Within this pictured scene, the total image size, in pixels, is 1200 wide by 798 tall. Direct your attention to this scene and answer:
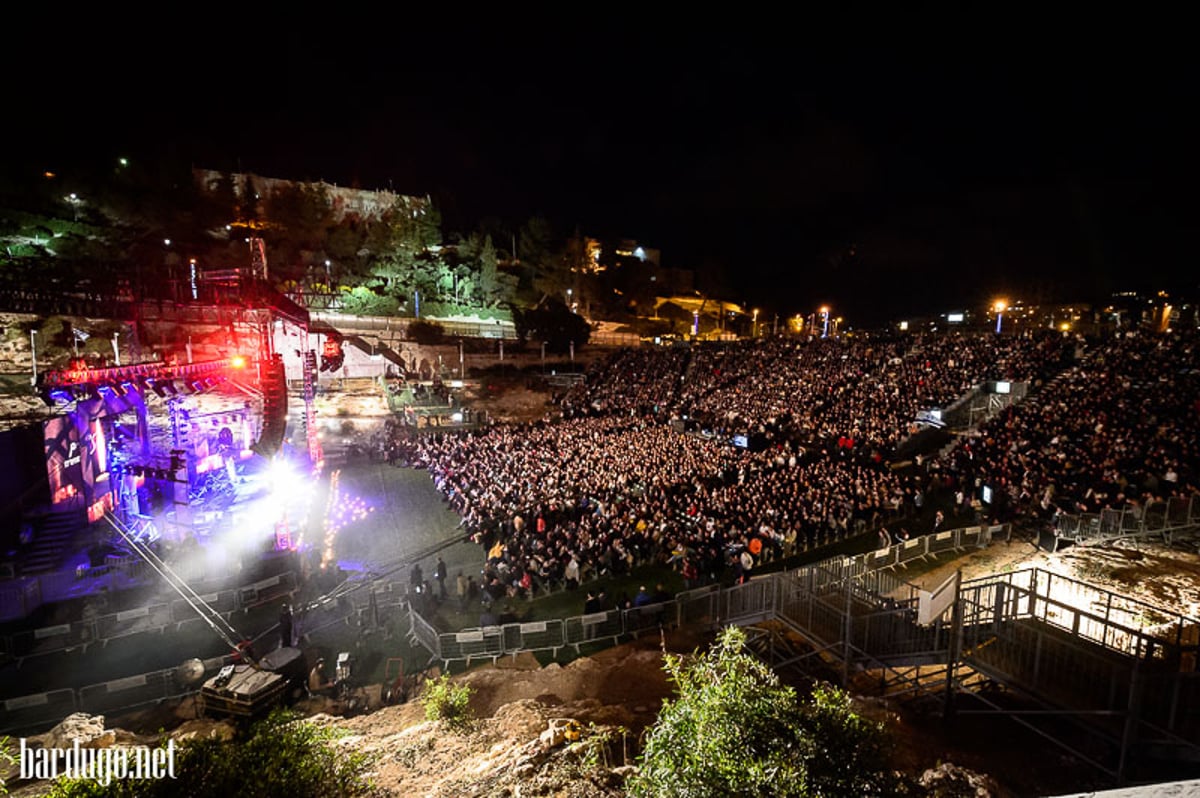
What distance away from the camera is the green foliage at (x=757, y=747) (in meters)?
3.14

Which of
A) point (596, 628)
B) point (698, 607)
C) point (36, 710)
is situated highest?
point (698, 607)

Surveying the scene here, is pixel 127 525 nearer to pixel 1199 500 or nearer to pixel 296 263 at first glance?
pixel 1199 500

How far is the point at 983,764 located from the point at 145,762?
26.6 ft

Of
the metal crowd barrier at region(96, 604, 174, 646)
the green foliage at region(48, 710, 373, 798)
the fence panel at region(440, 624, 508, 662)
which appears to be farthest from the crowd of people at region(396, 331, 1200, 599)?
the green foliage at region(48, 710, 373, 798)

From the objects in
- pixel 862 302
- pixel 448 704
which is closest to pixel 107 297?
pixel 448 704

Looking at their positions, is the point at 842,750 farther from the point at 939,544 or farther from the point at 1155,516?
the point at 1155,516

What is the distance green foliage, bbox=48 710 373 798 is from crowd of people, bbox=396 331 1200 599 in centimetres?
801

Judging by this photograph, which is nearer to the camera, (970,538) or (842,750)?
(842,750)

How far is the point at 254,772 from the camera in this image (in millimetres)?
3828

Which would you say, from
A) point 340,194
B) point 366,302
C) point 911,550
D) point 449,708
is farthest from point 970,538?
point 340,194

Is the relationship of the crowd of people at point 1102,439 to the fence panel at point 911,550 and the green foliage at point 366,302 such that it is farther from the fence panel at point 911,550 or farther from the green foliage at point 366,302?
the green foliage at point 366,302

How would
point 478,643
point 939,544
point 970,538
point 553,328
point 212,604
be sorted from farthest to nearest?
point 553,328, point 970,538, point 939,544, point 212,604, point 478,643

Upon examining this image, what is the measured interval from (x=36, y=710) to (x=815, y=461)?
21243 millimetres

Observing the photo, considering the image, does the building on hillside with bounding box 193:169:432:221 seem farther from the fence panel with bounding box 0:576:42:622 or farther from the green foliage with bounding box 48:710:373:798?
the green foliage with bounding box 48:710:373:798
